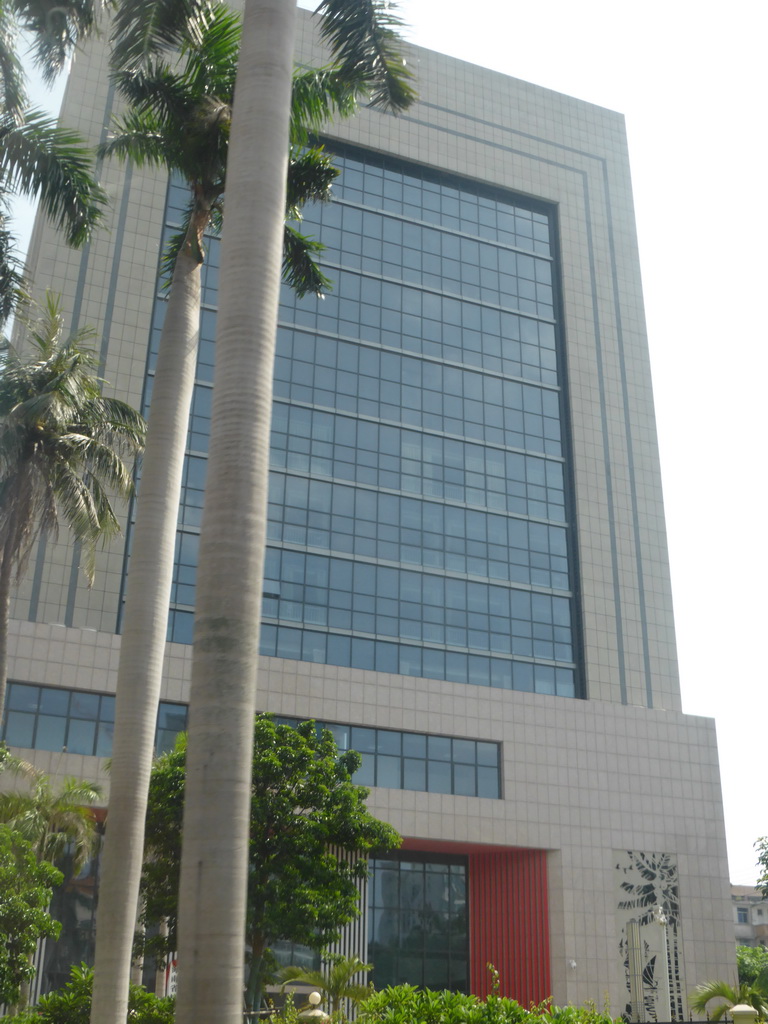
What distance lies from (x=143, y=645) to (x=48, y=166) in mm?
10353

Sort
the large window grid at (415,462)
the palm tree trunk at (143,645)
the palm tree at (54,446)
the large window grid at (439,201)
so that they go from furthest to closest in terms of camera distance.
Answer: the large window grid at (439,201) < the large window grid at (415,462) < the palm tree at (54,446) < the palm tree trunk at (143,645)

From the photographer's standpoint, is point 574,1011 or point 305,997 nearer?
point 574,1011

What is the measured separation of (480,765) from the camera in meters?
46.7

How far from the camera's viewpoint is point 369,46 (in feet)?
57.1

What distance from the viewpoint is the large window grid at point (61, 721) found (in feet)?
129

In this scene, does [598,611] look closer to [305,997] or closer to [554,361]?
[554,361]

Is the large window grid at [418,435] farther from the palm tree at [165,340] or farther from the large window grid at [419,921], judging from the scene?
the palm tree at [165,340]

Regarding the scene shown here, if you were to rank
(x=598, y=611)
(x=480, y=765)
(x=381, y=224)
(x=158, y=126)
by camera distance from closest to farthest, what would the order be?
(x=158, y=126), (x=480, y=765), (x=598, y=611), (x=381, y=224)

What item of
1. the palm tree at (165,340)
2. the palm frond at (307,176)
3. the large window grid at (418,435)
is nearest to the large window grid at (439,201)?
the large window grid at (418,435)

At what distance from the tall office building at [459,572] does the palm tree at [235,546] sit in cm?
3106

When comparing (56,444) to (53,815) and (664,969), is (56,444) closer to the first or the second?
(53,815)

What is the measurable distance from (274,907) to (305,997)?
17346 millimetres

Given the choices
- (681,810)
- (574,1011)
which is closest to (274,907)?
(574,1011)

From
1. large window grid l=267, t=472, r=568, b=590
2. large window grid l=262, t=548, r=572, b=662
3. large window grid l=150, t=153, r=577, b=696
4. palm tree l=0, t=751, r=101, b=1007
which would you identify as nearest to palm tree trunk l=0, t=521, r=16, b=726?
palm tree l=0, t=751, r=101, b=1007
